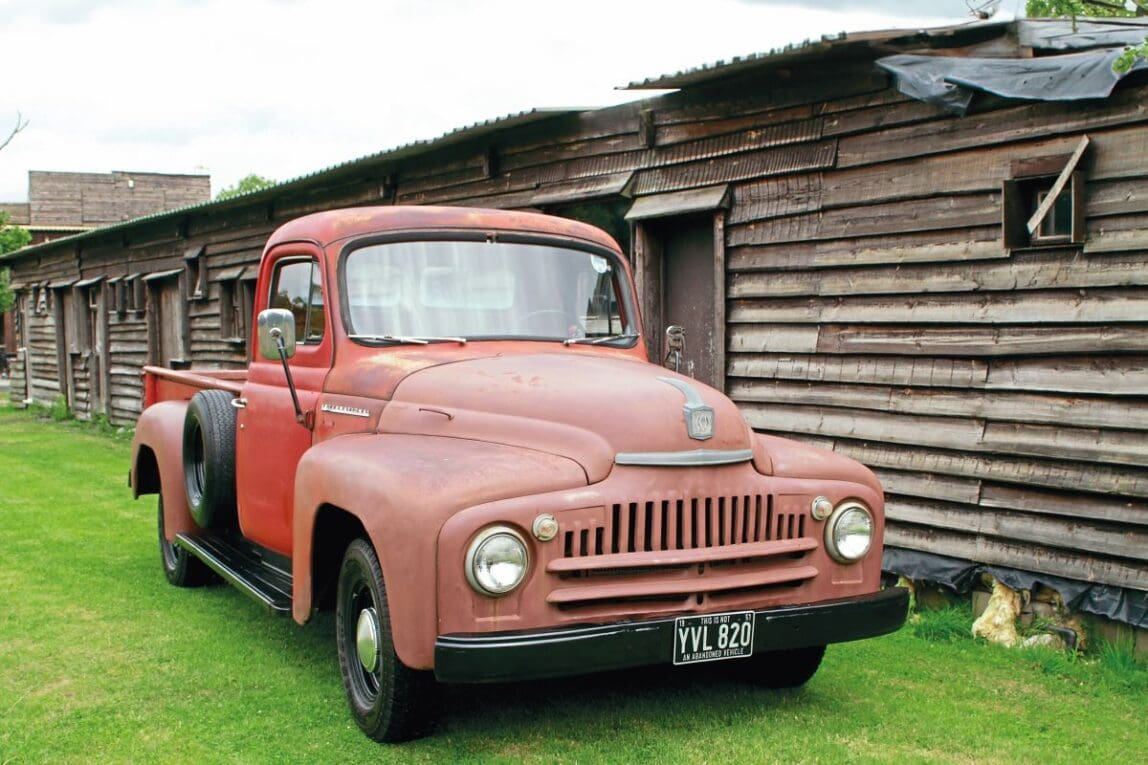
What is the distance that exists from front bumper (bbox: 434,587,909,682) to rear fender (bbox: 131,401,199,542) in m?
3.43

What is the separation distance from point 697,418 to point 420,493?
1.00 meters

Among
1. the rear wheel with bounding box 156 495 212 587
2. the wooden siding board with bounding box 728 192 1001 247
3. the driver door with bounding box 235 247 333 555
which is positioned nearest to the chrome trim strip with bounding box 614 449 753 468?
the driver door with bounding box 235 247 333 555

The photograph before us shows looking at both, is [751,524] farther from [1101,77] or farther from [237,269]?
[237,269]

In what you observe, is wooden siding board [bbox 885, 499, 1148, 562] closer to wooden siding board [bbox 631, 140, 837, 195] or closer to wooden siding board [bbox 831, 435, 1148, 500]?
wooden siding board [bbox 831, 435, 1148, 500]

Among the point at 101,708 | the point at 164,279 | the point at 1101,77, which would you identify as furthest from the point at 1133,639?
the point at 164,279

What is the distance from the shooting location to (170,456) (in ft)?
22.2

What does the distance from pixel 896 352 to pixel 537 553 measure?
3.87 m

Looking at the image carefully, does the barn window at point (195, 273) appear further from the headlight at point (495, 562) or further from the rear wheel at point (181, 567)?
the headlight at point (495, 562)

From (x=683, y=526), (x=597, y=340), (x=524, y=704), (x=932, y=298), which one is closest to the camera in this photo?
(x=683, y=526)

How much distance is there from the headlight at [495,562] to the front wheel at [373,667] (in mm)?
434

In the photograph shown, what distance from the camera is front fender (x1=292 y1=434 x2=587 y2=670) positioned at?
379cm

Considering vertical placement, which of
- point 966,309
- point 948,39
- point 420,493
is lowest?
point 420,493

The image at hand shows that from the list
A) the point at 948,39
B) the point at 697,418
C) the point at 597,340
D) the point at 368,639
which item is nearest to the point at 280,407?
the point at 597,340

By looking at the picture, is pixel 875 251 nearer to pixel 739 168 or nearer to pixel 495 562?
pixel 739 168
